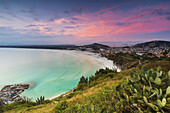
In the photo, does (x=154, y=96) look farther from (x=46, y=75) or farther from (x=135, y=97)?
(x=46, y=75)

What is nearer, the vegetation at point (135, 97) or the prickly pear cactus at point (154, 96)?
the prickly pear cactus at point (154, 96)

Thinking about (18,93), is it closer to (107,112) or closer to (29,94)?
(29,94)

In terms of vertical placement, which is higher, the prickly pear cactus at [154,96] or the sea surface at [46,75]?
the prickly pear cactus at [154,96]

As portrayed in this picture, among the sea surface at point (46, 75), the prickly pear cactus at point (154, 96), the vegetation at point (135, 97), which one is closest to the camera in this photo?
the prickly pear cactus at point (154, 96)

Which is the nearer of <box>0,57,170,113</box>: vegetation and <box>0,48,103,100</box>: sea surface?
<box>0,57,170,113</box>: vegetation

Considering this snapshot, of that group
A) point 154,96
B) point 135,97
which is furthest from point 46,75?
point 154,96

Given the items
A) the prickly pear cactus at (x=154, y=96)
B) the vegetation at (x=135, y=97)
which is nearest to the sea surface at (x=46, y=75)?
the vegetation at (x=135, y=97)

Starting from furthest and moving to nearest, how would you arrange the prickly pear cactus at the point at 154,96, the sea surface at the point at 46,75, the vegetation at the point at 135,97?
the sea surface at the point at 46,75, the vegetation at the point at 135,97, the prickly pear cactus at the point at 154,96

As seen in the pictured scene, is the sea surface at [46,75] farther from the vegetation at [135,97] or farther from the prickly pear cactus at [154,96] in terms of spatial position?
the prickly pear cactus at [154,96]

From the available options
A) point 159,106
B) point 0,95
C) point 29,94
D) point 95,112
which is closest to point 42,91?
point 29,94

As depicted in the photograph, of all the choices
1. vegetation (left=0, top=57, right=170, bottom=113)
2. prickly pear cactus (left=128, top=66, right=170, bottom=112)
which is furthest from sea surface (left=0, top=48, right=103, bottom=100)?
prickly pear cactus (left=128, top=66, right=170, bottom=112)

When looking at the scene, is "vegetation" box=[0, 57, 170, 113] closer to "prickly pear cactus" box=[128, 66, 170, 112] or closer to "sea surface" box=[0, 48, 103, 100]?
"prickly pear cactus" box=[128, 66, 170, 112]

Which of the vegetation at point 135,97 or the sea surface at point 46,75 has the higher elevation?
the vegetation at point 135,97
